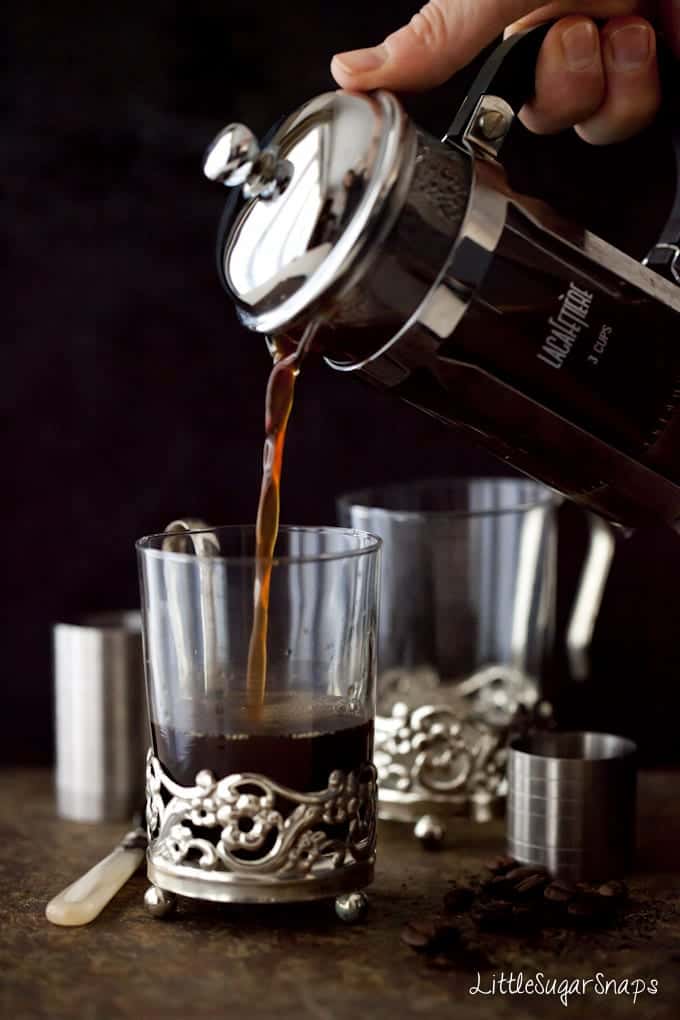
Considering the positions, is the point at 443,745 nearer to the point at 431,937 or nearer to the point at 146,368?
the point at 431,937

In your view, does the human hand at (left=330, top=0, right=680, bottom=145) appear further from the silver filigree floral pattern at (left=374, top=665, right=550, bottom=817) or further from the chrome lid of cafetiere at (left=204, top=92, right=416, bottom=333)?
the silver filigree floral pattern at (left=374, top=665, right=550, bottom=817)

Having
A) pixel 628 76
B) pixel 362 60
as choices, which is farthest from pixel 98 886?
pixel 628 76

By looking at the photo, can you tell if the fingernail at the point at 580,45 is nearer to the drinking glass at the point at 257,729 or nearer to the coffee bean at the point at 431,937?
the drinking glass at the point at 257,729

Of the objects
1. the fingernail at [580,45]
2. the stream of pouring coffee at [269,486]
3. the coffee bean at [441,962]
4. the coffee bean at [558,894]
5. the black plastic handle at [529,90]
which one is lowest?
the coffee bean at [441,962]

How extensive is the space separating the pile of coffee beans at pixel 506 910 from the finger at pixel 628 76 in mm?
621

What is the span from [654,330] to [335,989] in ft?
1.67

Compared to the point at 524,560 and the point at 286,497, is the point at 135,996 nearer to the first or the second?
the point at 524,560

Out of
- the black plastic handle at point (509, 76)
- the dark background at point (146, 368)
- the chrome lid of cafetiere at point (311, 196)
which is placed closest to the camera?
the chrome lid of cafetiere at point (311, 196)

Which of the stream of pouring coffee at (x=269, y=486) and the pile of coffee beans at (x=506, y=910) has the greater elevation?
the stream of pouring coffee at (x=269, y=486)

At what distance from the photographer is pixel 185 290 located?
60.6 inches

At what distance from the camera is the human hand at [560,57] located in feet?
3.59

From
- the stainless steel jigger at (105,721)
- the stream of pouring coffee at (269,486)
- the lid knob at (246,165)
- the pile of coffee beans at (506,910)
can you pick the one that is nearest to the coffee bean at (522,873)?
the pile of coffee beans at (506,910)

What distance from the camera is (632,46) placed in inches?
45.4

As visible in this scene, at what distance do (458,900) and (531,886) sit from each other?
6cm
